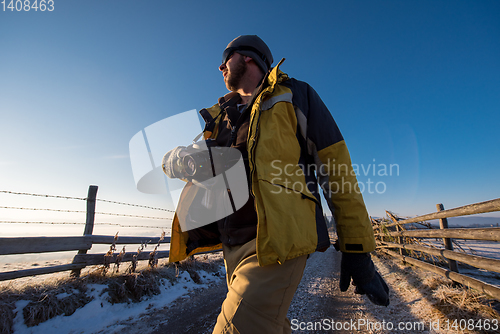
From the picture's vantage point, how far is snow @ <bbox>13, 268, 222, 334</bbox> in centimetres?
251

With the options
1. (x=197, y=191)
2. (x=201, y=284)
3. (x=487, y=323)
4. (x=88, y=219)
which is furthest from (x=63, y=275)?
(x=487, y=323)

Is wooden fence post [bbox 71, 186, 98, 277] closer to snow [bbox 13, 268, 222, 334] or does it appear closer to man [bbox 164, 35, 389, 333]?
snow [bbox 13, 268, 222, 334]

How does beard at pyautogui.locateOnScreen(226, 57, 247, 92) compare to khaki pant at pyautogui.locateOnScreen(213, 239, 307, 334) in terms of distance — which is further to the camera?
beard at pyautogui.locateOnScreen(226, 57, 247, 92)

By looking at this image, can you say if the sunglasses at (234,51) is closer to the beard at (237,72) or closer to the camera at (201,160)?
the beard at (237,72)

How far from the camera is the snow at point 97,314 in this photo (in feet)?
8.25

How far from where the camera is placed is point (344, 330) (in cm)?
263

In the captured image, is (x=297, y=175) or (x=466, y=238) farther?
(x=466, y=238)

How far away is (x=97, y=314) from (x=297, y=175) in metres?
3.57

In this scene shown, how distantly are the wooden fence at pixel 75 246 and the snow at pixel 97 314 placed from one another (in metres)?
0.62

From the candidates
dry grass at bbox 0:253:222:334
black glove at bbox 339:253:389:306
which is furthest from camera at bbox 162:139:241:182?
dry grass at bbox 0:253:222:334

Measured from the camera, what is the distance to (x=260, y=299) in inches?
37.6

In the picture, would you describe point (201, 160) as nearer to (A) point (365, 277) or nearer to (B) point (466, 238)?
(A) point (365, 277)

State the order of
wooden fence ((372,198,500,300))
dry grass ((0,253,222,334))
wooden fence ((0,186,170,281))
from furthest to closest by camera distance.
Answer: wooden fence ((0,186,170,281)), dry grass ((0,253,222,334)), wooden fence ((372,198,500,300))

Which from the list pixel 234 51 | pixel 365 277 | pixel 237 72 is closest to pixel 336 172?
pixel 365 277
